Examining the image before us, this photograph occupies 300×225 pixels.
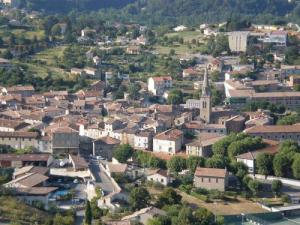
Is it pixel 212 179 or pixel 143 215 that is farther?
pixel 212 179

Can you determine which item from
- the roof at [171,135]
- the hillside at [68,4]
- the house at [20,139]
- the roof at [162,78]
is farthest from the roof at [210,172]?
the hillside at [68,4]

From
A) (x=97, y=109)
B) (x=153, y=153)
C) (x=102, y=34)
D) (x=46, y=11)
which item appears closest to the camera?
(x=153, y=153)

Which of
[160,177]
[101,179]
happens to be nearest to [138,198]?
[101,179]

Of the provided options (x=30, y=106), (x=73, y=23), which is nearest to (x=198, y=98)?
(x=30, y=106)

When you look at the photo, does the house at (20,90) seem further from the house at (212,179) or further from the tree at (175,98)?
the house at (212,179)

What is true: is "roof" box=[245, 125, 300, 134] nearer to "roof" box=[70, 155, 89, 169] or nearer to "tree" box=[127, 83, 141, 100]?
"roof" box=[70, 155, 89, 169]

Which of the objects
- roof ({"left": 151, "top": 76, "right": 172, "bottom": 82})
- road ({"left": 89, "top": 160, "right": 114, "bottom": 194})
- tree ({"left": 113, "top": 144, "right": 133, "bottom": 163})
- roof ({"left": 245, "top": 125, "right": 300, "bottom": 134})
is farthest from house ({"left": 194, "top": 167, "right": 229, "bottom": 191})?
roof ({"left": 151, "top": 76, "right": 172, "bottom": 82})

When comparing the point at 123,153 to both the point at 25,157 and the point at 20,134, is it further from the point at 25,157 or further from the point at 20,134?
the point at 20,134

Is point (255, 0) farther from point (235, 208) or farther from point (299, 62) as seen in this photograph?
point (235, 208)
